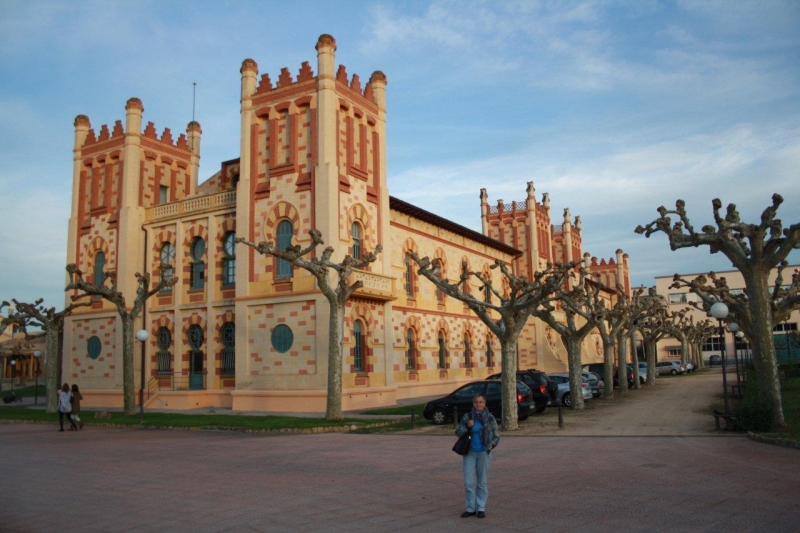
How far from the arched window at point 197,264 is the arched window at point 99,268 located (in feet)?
20.7

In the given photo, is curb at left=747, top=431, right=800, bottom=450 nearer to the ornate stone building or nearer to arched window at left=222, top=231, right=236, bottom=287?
the ornate stone building

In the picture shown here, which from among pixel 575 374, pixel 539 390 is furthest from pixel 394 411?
pixel 575 374

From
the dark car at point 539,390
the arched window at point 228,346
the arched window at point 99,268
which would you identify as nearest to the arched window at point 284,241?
the arched window at point 228,346

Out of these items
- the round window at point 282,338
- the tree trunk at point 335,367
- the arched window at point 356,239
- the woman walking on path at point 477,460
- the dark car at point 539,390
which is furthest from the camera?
the arched window at point 356,239

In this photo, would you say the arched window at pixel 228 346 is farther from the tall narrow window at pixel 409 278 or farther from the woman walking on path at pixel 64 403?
the tall narrow window at pixel 409 278

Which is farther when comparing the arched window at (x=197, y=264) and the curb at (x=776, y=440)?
the arched window at (x=197, y=264)

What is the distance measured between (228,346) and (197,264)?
494 cm

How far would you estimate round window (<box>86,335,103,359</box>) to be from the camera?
3588 cm

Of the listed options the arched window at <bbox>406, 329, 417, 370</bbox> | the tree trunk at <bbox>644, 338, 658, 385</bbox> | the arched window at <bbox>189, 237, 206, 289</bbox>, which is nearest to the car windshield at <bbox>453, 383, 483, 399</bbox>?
the arched window at <bbox>406, 329, 417, 370</bbox>

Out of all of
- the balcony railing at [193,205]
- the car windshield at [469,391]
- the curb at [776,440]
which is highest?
A: the balcony railing at [193,205]

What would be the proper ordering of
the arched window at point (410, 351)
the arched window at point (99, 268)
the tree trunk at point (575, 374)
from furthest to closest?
1. the arched window at point (99, 268)
2. the arched window at point (410, 351)
3. the tree trunk at point (575, 374)

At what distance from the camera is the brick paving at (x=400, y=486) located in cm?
872

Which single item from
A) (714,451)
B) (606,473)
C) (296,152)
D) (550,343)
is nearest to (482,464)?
(606,473)

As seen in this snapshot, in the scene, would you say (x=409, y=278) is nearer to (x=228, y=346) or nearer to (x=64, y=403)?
(x=228, y=346)
